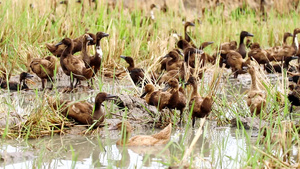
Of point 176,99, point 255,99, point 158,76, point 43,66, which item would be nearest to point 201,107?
point 176,99

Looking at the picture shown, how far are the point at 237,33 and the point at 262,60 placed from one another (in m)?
3.16

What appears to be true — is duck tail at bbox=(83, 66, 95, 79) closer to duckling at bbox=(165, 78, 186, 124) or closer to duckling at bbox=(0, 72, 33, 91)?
duckling at bbox=(0, 72, 33, 91)

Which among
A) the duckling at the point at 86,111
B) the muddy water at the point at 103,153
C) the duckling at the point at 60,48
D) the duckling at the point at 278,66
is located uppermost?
the duckling at the point at 60,48

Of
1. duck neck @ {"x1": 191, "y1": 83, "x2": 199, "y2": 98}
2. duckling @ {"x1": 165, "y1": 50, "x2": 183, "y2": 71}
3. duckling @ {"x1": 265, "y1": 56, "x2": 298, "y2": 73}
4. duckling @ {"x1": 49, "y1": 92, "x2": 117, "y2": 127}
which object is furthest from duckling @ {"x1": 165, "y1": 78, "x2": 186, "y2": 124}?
duckling @ {"x1": 265, "y1": 56, "x2": 298, "y2": 73}

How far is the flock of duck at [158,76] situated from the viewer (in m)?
6.41

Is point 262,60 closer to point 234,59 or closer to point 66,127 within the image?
point 234,59

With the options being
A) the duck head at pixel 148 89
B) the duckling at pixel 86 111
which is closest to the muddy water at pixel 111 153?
the duckling at pixel 86 111

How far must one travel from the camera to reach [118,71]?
33.9 feet

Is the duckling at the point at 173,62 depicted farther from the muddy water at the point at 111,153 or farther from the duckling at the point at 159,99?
the muddy water at the point at 111,153

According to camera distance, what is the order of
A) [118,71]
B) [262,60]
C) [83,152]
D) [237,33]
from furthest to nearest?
[237,33] < [262,60] < [118,71] < [83,152]

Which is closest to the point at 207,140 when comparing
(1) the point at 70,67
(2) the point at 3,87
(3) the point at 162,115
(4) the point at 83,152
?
(3) the point at 162,115

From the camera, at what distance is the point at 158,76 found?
31.4 feet

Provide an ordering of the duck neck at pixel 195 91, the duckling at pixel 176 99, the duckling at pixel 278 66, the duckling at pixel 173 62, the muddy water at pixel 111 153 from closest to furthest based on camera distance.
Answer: the muddy water at pixel 111 153, the duckling at pixel 176 99, the duck neck at pixel 195 91, the duckling at pixel 173 62, the duckling at pixel 278 66

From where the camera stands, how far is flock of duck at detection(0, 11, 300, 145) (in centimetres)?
641
